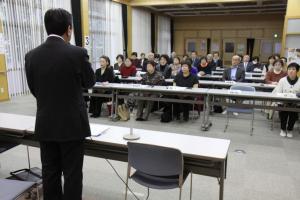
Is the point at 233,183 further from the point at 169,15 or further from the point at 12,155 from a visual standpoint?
the point at 169,15

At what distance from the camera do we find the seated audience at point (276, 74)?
5555mm

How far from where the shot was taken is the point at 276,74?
224 inches

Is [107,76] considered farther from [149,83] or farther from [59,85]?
[59,85]

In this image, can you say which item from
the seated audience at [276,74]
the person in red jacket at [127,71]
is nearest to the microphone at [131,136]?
the seated audience at [276,74]

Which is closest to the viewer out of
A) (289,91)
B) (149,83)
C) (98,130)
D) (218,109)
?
(98,130)

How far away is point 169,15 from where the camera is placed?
1488cm

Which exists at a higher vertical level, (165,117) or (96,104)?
(96,104)

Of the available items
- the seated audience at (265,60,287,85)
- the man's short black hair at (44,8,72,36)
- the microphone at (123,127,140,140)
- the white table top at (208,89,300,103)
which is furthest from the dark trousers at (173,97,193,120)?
the man's short black hair at (44,8,72,36)

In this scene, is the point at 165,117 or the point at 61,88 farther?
the point at 165,117

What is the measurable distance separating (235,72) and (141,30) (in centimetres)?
673

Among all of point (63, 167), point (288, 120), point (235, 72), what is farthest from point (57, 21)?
point (235, 72)

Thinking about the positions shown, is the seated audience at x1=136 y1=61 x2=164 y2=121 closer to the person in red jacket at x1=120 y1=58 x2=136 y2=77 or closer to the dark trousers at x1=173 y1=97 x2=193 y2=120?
the dark trousers at x1=173 y1=97 x2=193 y2=120

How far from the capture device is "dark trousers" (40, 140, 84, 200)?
1.68 metres

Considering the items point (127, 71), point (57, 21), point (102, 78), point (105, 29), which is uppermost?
point (105, 29)
